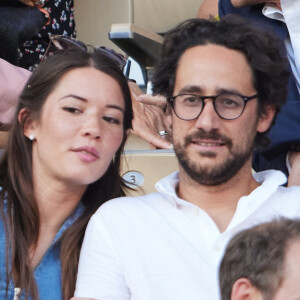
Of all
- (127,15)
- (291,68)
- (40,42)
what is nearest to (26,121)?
(291,68)

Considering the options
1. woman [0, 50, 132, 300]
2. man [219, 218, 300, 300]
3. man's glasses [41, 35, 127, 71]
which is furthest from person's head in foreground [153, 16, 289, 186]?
man [219, 218, 300, 300]

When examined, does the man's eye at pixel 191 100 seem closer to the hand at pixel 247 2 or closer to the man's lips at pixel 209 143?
the man's lips at pixel 209 143

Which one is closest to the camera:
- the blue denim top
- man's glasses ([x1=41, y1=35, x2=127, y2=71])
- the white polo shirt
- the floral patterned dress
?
the white polo shirt

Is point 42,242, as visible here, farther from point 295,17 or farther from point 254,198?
point 295,17

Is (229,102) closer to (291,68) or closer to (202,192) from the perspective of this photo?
(202,192)

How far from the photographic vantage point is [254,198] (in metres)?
1.64

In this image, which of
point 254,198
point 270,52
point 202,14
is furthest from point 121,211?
point 202,14

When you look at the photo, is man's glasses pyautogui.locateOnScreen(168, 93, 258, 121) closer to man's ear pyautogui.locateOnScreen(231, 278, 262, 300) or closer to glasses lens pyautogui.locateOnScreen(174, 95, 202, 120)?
glasses lens pyautogui.locateOnScreen(174, 95, 202, 120)

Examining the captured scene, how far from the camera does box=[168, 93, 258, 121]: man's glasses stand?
5.54 feet

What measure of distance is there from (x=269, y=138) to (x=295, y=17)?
40 cm

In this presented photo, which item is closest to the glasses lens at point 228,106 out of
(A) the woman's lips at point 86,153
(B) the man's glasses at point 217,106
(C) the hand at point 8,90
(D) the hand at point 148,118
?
(B) the man's glasses at point 217,106

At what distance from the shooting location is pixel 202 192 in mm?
1717

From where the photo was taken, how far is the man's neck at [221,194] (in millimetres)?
1701

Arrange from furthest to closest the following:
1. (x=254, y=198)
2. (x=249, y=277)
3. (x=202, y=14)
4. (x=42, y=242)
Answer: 1. (x=202, y=14)
2. (x=42, y=242)
3. (x=254, y=198)
4. (x=249, y=277)
